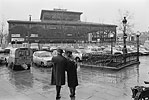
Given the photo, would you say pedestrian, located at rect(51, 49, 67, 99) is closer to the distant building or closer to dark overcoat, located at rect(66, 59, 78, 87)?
dark overcoat, located at rect(66, 59, 78, 87)

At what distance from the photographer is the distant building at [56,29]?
54025mm

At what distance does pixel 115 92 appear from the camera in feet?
26.0

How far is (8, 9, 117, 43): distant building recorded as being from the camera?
54.0 metres

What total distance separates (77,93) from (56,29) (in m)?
50.2

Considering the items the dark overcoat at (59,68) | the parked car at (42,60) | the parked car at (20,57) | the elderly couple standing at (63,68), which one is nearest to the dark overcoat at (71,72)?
the elderly couple standing at (63,68)

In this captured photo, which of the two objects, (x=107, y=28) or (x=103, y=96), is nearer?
(x=103, y=96)

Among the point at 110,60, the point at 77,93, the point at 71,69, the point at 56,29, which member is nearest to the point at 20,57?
the point at 110,60

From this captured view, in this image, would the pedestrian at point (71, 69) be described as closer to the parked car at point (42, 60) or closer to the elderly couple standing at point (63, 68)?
the elderly couple standing at point (63, 68)

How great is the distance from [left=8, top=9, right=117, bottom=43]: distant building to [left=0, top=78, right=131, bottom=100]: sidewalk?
41.3m

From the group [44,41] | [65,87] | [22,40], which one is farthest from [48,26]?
[65,87]

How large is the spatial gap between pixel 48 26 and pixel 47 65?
135ft

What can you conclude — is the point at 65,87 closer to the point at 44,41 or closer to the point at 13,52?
the point at 13,52

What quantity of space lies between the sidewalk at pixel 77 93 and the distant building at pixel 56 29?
41271 mm

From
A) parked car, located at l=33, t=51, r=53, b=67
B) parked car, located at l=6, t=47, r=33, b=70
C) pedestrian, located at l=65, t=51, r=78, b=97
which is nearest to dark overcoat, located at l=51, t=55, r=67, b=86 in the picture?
pedestrian, located at l=65, t=51, r=78, b=97
